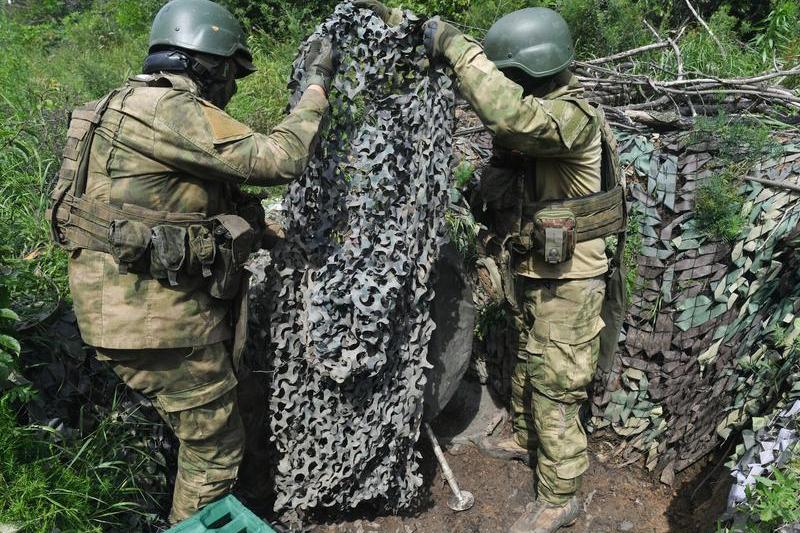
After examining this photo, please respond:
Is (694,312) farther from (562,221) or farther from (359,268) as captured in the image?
(359,268)

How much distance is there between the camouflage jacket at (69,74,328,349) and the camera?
2377 millimetres

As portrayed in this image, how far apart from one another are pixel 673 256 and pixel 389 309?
183 cm

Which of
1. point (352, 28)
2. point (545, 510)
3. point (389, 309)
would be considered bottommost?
point (545, 510)

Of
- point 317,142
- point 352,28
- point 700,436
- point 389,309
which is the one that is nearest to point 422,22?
point 352,28

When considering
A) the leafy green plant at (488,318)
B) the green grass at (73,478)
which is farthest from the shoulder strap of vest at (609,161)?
the green grass at (73,478)

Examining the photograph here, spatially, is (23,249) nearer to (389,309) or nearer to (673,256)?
(389,309)

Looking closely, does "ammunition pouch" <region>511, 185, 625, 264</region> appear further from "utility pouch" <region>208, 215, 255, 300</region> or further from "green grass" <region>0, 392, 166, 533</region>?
"green grass" <region>0, 392, 166, 533</region>

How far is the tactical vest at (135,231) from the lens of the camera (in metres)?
2.40

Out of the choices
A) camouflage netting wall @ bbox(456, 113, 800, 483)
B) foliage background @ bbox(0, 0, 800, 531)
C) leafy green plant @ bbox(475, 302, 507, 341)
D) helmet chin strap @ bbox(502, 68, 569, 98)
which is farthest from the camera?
leafy green plant @ bbox(475, 302, 507, 341)

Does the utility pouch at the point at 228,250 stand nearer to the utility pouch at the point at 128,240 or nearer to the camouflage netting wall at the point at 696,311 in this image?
the utility pouch at the point at 128,240

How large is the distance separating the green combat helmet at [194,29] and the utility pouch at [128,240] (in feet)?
2.71

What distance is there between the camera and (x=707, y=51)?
537 cm

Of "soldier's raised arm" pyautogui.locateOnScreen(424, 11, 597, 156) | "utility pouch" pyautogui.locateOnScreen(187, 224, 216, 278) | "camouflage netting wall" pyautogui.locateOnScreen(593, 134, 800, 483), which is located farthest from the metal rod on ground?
"soldier's raised arm" pyautogui.locateOnScreen(424, 11, 597, 156)

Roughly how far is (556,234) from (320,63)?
55.8 inches
